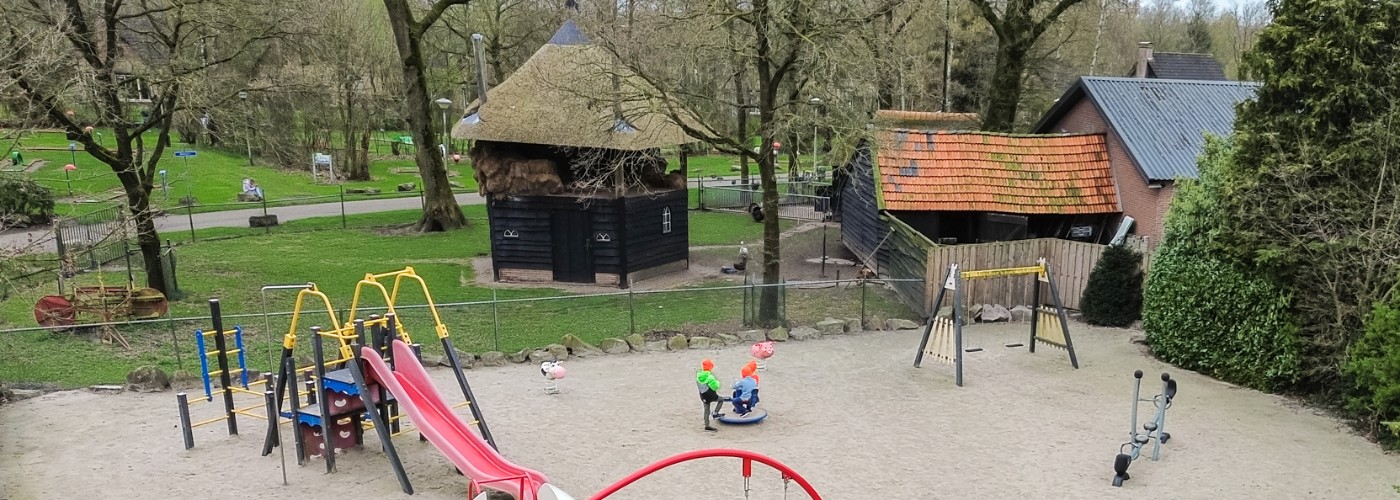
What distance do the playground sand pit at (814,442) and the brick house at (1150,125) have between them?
537 cm

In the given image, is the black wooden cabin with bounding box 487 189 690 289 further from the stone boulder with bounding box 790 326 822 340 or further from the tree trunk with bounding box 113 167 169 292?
the tree trunk with bounding box 113 167 169 292

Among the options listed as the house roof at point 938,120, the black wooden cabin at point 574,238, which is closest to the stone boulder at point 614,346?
the black wooden cabin at point 574,238

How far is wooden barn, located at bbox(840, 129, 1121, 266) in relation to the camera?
20344 millimetres

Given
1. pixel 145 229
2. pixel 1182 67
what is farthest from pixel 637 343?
pixel 1182 67

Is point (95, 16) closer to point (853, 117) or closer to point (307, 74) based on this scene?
point (853, 117)

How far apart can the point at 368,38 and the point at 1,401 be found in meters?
32.5

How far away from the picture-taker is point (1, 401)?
12797 millimetres

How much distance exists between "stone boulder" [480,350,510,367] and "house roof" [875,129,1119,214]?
979 centimetres

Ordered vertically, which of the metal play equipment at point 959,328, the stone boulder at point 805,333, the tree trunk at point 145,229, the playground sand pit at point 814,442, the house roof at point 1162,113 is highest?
the house roof at point 1162,113

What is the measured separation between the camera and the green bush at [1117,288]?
1683 cm

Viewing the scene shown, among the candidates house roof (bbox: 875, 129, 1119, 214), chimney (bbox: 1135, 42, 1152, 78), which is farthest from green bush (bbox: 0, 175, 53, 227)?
chimney (bbox: 1135, 42, 1152, 78)

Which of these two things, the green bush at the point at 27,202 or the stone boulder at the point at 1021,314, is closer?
the stone boulder at the point at 1021,314

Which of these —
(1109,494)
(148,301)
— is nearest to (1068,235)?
(1109,494)

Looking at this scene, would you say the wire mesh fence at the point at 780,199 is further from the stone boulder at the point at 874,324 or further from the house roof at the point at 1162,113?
the stone boulder at the point at 874,324
